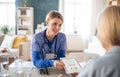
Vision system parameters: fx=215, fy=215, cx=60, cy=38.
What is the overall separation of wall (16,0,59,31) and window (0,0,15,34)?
11.2 inches

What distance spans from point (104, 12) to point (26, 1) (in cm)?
661

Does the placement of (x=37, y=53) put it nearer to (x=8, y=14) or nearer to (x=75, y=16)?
(x=75, y=16)

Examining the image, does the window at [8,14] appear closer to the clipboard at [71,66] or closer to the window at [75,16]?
the window at [75,16]

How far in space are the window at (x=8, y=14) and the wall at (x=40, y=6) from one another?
0.93 ft

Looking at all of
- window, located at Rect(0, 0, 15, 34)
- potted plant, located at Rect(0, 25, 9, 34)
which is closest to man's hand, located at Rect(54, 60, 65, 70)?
potted plant, located at Rect(0, 25, 9, 34)

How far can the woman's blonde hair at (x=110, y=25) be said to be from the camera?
1.03 m

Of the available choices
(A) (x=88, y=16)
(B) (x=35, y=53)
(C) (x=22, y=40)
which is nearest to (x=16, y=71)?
(B) (x=35, y=53)

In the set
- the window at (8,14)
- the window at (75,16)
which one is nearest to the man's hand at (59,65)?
the window at (75,16)

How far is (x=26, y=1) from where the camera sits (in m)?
7.43

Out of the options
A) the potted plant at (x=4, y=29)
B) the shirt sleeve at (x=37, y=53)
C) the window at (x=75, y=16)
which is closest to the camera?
the shirt sleeve at (x=37, y=53)

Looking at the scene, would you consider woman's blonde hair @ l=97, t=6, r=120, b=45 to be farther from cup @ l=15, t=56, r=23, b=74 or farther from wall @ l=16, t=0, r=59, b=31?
wall @ l=16, t=0, r=59, b=31

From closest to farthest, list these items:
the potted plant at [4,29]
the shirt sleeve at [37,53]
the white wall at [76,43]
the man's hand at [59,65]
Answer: the man's hand at [59,65] < the shirt sleeve at [37,53] < the potted plant at [4,29] < the white wall at [76,43]

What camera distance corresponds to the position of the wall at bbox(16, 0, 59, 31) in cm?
750

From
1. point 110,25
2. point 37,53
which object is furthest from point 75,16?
point 110,25
